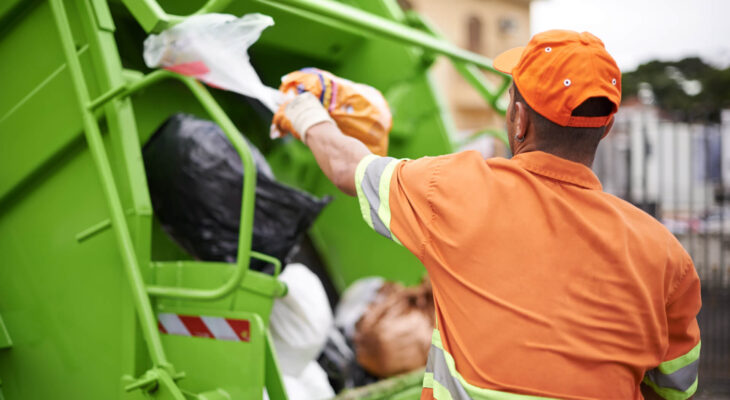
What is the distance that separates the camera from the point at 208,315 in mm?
1939

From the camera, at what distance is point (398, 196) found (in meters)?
1.34

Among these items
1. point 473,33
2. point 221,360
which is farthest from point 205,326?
point 473,33

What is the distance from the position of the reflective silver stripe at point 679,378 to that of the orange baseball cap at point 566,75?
0.59m

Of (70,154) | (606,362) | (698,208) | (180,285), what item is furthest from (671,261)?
(698,208)

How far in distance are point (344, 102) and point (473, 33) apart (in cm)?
1711

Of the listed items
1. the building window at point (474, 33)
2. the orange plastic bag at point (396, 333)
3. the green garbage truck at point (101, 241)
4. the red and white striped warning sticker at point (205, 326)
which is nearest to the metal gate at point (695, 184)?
the orange plastic bag at point (396, 333)

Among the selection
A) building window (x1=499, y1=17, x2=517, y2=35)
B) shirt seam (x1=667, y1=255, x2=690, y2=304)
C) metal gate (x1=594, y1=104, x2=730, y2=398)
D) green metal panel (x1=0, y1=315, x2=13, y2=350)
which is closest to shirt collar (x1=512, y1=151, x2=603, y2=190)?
shirt seam (x1=667, y1=255, x2=690, y2=304)

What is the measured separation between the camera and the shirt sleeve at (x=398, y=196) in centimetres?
132

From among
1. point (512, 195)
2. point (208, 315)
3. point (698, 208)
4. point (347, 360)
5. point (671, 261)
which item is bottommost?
point (698, 208)

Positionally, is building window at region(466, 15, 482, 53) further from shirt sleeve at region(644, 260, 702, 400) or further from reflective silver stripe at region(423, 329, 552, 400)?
reflective silver stripe at region(423, 329, 552, 400)

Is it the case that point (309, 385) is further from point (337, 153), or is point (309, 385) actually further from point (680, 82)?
point (680, 82)

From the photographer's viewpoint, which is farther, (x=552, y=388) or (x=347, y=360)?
(x=347, y=360)

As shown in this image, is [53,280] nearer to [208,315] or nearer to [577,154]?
[208,315]

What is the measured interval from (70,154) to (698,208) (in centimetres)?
685
